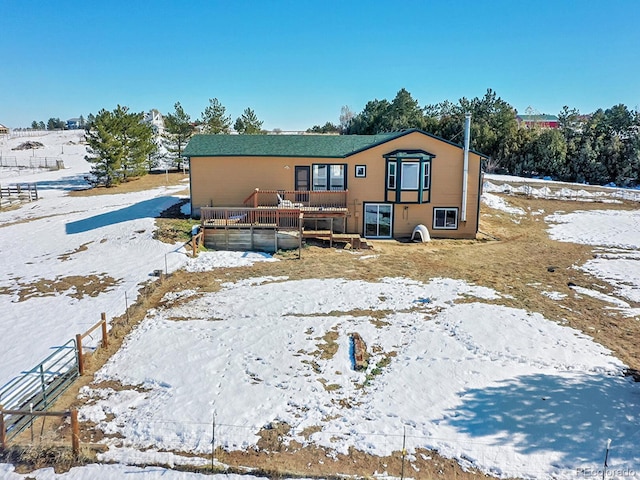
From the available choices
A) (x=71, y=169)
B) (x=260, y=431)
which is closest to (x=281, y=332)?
(x=260, y=431)

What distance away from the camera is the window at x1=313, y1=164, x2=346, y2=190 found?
23906 mm

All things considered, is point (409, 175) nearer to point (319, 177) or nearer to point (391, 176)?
point (391, 176)

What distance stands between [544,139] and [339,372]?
46957 mm

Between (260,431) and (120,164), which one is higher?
(120,164)

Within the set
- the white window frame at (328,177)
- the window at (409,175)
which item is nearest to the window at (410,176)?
the window at (409,175)

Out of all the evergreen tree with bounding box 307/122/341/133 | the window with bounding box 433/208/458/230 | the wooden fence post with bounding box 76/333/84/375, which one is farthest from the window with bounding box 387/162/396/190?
the evergreen tree with bounding box 307/122/341/133

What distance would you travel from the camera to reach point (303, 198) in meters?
23.9

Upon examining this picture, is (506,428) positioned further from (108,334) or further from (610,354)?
(108,334)

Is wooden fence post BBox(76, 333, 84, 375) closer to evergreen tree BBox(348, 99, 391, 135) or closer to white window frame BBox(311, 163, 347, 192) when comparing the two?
white window frame BBox(311, 163, 347, 192)

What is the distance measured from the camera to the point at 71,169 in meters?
51.6

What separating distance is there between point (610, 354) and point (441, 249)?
11.4 m

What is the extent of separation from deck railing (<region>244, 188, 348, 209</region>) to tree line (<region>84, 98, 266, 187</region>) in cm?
1115

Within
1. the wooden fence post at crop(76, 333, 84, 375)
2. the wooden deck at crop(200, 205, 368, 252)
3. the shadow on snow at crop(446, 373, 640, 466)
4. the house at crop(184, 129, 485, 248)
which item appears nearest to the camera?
the shadow on snow at crop(446, 373, 640, 466)

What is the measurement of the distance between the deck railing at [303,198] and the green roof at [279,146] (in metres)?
1.96
